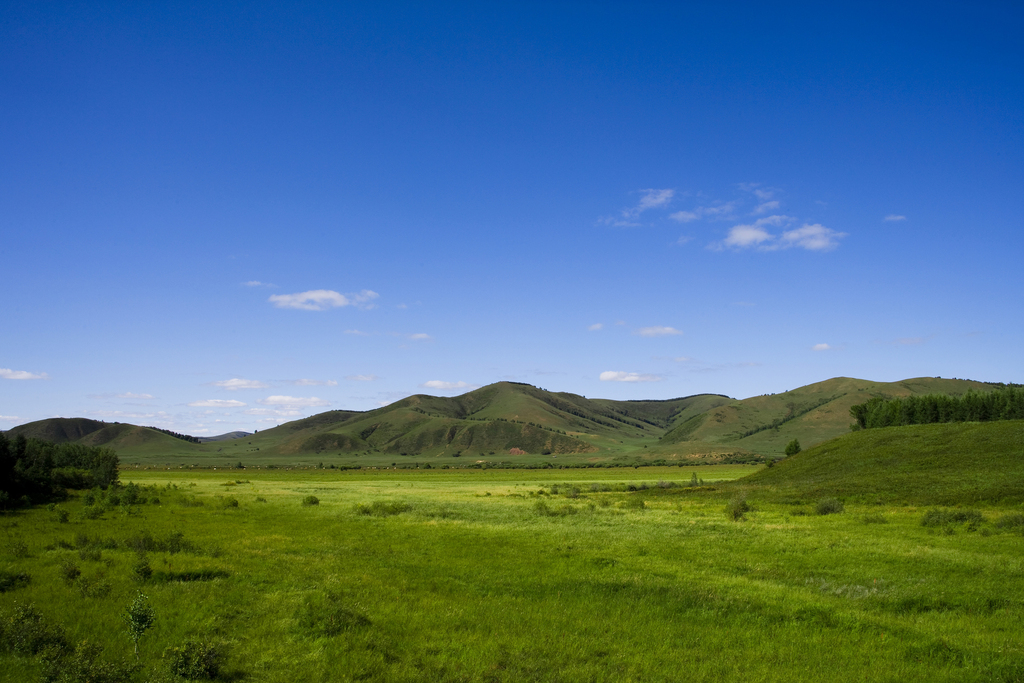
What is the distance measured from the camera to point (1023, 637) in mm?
12992

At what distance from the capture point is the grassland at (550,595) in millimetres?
11625

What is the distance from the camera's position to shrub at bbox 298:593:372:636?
43.0 ft

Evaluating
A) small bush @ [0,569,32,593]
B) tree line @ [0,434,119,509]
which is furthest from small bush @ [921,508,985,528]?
tree line @ [0,434,119,509]

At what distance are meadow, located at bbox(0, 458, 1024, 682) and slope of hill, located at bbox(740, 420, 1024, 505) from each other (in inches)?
544

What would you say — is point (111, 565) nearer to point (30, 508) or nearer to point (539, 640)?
point (539, 640)

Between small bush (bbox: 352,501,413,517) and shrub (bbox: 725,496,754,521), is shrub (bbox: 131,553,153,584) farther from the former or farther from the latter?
shrub (bbox: 725,496,754,521)

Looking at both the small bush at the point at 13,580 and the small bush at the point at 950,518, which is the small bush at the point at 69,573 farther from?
the small bush at the point at 950,518

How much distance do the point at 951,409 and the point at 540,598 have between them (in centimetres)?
10299

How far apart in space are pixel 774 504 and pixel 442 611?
Result: 37.8 meters

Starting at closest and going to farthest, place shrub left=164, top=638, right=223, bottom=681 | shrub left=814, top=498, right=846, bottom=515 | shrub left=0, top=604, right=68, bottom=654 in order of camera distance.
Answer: shrub left=164, top=638, right=223, bottom=681 < shrub left=0, top=604, right=68, bottom=654 < shrub left=814, top=498, right=846, bottom=515

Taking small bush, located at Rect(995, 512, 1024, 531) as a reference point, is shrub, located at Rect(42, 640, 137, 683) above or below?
above

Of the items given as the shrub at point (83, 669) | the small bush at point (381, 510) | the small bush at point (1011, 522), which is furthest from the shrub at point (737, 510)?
the shrub at point (83, 669)

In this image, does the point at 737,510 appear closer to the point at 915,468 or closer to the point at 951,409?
the point at 915,468

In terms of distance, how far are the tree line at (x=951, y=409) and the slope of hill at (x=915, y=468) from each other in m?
22.7
